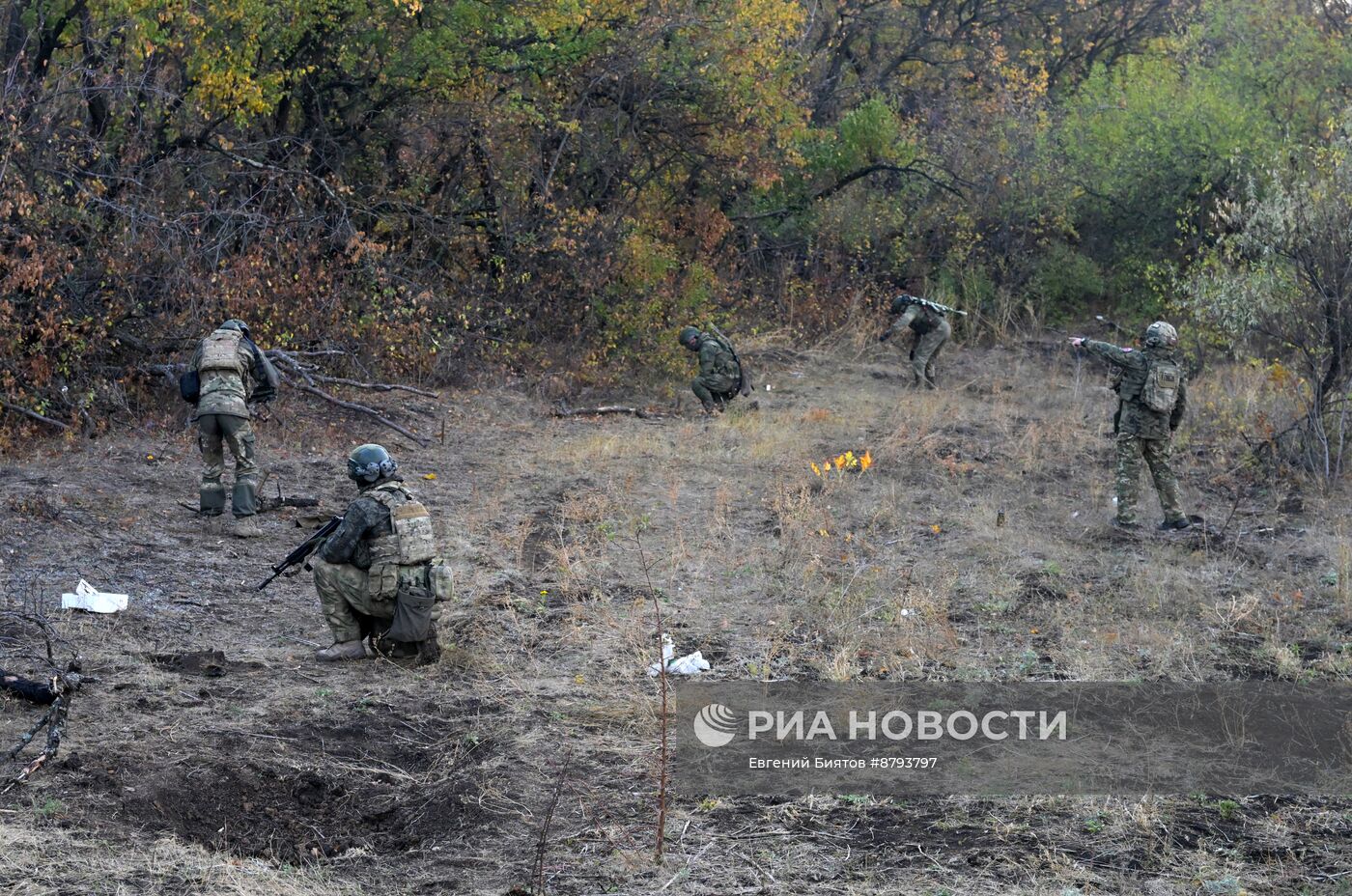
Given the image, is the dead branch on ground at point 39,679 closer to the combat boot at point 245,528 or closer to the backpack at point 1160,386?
the combat boot at point 245,528

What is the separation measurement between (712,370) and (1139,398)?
559cm

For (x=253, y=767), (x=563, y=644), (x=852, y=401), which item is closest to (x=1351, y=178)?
(x=852, y=401)

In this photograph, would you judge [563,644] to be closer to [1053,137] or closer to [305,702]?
[305,702]

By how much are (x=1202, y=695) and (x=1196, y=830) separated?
1908 mm

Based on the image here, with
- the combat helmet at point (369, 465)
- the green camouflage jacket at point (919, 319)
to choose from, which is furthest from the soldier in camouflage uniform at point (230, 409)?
the green camouflage jacket at point (919, 319)

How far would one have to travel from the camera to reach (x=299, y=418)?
13898mm

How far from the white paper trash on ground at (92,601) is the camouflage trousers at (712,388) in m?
8.13

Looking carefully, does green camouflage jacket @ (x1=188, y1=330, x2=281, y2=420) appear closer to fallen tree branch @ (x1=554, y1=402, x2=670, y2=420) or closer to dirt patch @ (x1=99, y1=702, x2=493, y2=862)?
dirt patch @ (x1=99, y1=702, x2=493, y2=862)

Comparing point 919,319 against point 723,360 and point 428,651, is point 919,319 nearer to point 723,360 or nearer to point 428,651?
point 723,360

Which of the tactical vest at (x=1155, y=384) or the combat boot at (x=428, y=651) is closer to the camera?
the combat boot at (x=428, y=651)

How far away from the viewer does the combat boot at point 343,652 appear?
7.88 meters

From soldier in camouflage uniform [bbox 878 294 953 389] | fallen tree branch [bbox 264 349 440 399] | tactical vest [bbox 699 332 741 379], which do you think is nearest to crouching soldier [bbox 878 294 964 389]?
soldier in camouflage uniform [bbox 878 294 953 389]

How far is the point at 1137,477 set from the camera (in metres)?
11.5

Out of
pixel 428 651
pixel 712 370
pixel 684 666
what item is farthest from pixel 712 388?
pixel 428 651
